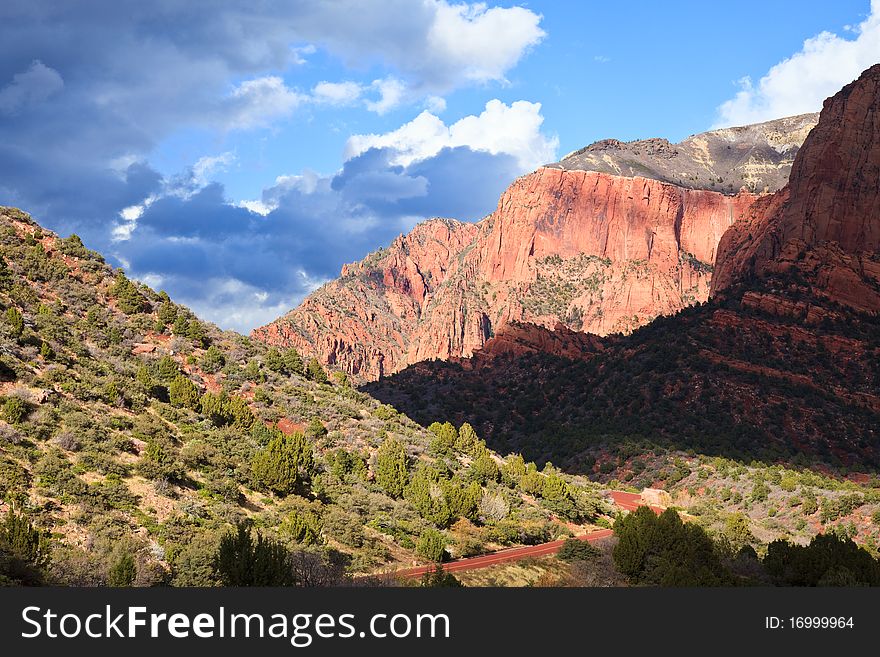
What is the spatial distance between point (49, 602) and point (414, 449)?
4119 cm

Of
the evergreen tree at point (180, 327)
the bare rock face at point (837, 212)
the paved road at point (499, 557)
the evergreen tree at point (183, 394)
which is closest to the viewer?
the paved road at point (499, 557)

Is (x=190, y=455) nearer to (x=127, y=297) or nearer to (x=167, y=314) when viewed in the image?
(x=127, y=297)

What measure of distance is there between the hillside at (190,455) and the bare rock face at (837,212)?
6635cm

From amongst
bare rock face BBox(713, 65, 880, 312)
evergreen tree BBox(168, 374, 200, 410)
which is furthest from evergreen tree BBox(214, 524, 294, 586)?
bare rock face BBox(713, 65, 880, 312)

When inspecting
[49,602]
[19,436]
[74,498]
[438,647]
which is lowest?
Result: [438,647]

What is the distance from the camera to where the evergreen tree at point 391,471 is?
46.3 m

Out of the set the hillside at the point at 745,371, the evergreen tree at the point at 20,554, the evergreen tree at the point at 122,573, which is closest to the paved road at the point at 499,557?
the evergreen tree at the point at 122,573

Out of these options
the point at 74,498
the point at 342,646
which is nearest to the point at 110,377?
the point at 74,498

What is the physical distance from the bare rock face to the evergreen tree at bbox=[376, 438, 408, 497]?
283 feet

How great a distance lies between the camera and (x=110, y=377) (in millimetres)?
43625

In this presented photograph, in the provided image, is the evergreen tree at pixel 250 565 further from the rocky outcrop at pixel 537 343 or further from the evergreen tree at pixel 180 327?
the rocky outcrop at pixel 537 343

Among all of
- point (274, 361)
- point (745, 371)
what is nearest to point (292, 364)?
point (274, 361)

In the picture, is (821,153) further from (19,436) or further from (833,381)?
(19,436)

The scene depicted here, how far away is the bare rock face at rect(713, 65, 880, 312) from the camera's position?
113 meters
